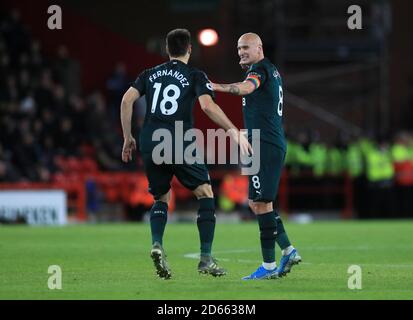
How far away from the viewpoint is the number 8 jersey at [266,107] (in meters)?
9.87

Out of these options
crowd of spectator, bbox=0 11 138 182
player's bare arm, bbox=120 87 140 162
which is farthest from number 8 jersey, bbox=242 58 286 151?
crowd of spectator, bbox=0 11 138 182

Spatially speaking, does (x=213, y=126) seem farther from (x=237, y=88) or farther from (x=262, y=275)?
(x=237, y=88)

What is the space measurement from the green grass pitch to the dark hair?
2.07 m

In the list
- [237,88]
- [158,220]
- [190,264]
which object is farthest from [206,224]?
[190,264]

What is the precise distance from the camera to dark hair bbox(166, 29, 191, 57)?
9812 mm

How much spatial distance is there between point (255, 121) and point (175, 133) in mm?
749

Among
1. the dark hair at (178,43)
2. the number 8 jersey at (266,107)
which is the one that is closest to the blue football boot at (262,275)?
the number 8 jersey at (266,107)

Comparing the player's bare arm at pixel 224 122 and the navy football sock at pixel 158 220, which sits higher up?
the player's bare arm at pixel 224 122

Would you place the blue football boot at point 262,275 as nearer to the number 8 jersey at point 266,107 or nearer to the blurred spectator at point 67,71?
the number 8 jersey at point 266,107

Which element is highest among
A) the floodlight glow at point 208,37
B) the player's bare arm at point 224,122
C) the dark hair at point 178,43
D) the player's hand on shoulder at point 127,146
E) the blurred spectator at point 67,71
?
the floodlight glow at point 208,37

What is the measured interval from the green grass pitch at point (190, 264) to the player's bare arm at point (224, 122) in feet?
3.91

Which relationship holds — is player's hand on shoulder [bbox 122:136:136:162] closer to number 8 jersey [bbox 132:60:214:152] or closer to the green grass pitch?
number 8 jersey [bbox 132:60:214:152]

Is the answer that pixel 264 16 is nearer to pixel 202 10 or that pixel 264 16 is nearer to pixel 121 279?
pixel 202 10

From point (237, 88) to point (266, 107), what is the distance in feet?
2.25
